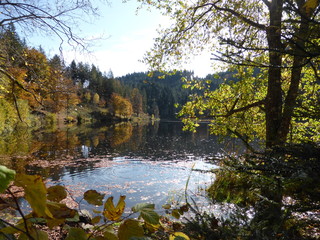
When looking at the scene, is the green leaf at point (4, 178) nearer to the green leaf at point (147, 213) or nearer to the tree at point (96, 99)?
the green leaf at point (147, 213)

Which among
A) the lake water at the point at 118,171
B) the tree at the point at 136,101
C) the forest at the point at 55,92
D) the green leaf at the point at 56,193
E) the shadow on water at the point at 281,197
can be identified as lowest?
the lake water at the point at 118,171

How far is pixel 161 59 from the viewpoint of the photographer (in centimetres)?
753

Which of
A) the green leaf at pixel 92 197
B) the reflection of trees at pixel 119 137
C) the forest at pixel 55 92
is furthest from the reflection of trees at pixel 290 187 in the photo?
the reflection of trees at pixel 119 137

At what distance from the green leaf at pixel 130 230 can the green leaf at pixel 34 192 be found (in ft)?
1.65

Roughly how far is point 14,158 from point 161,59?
15.9 meters

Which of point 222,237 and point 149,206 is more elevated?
point 149,206

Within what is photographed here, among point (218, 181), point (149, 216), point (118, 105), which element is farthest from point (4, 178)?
point (118, 105)

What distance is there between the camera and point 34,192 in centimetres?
77

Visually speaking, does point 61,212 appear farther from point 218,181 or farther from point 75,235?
point 218,181

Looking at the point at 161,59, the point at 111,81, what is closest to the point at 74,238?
the point at 161,59

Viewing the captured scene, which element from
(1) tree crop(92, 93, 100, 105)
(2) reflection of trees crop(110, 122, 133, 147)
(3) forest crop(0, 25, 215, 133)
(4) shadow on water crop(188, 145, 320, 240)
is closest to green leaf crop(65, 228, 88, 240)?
(4) shadow on water crop(188, 145, 320, 240)

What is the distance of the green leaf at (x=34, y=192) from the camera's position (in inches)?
29.4

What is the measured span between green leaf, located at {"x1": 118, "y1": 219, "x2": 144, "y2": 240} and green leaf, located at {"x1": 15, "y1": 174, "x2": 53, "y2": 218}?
50 centimetres

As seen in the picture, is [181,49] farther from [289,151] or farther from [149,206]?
[149,206]
